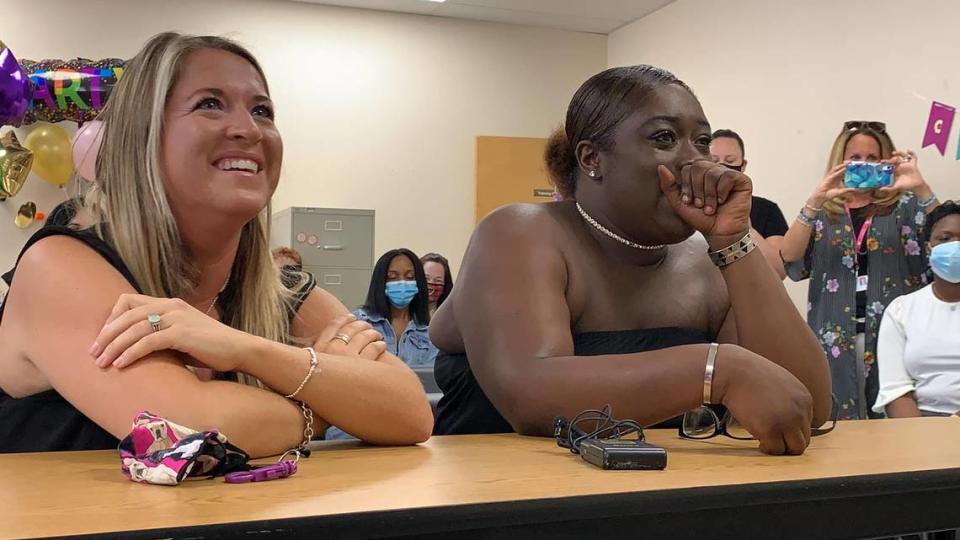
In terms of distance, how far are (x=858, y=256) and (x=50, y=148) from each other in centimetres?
469

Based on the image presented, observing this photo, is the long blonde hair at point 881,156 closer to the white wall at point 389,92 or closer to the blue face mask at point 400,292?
the blue face mask at point 400,292

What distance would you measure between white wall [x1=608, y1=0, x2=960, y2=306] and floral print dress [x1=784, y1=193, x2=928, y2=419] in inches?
27.5

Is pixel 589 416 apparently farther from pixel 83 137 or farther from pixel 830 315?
pixel 83 137

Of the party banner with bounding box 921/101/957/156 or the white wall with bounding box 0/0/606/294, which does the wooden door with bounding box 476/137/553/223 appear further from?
the party banner with bounding box 921/101/957/156

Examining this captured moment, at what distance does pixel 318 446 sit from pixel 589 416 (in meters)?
0.40

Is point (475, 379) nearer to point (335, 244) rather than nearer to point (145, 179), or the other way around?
point (145, 179)

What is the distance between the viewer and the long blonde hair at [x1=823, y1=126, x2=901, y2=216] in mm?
4204

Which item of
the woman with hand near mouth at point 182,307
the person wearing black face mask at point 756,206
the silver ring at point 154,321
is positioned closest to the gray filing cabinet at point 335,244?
the person wearing black face mask at point 756,206

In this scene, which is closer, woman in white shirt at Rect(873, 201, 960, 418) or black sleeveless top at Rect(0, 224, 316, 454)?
black sleeveless top at Rect(0, 224, 316, 454)

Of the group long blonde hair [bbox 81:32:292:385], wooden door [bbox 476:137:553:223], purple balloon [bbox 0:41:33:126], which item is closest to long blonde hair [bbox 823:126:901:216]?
wooden door [bbox 476:137:553:223]

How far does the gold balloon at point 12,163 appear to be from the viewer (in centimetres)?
538

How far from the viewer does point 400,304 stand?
5504 mm

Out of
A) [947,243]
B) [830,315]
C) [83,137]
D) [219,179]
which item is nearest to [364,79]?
[83,137]

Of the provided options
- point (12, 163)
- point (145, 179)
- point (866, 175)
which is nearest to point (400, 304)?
point (12, 163)
